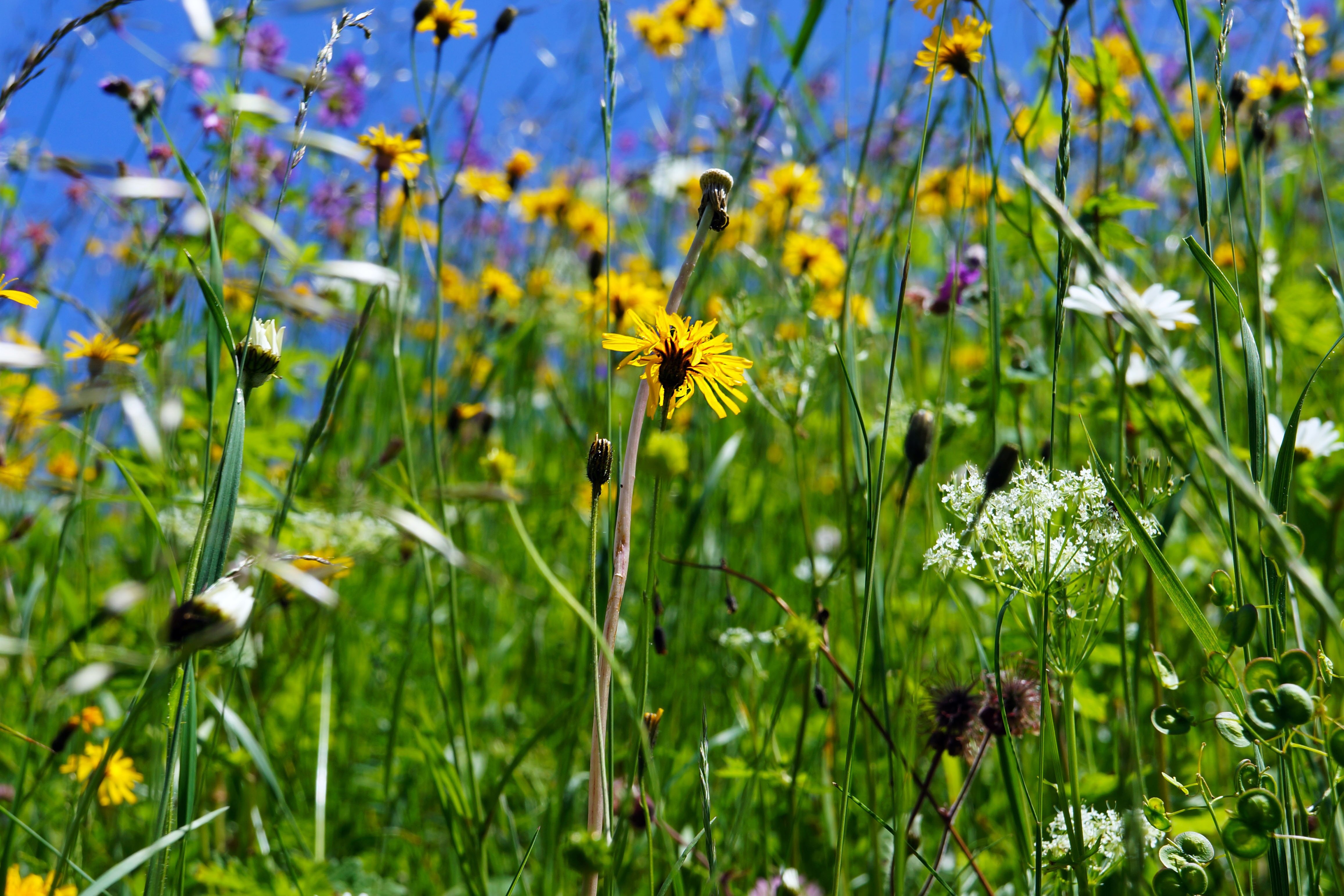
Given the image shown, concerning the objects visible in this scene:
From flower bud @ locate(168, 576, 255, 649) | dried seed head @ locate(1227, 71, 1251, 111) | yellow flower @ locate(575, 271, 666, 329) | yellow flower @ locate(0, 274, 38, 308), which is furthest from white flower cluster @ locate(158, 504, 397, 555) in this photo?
dried seed head @ locate(1227, 71, 1251, 111)

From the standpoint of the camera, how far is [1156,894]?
71 centimetres

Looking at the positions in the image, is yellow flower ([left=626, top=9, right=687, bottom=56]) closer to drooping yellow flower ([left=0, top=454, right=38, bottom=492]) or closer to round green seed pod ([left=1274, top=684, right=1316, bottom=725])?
drooping yellow flower ([left=0, top=454, right=38, bottom=492])

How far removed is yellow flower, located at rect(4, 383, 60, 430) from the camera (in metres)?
1.04

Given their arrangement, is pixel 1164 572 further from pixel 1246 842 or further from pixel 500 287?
pixel 500 287

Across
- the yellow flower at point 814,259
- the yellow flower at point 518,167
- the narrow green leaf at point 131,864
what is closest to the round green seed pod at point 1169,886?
the narrow green leaf at point 131,864

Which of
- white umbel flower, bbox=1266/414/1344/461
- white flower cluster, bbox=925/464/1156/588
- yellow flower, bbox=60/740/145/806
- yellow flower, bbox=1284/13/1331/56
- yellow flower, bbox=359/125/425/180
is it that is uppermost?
yellow flower, bbox=1284/13/1331/56

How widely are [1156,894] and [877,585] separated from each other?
14.1 inches

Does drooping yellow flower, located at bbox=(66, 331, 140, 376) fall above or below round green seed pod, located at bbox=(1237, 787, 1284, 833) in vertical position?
above

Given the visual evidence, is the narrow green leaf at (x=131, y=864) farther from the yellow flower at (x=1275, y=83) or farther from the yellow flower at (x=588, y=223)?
the yellow flower at (x=588, y=223)

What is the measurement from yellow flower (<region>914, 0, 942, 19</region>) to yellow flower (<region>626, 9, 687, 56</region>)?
1.47 m

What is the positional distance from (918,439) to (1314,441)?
2.73 feet

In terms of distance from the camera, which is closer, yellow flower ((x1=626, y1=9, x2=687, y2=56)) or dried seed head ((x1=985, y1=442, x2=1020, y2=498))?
dried seed head ((x1=985, y1=442, x2=1020, y2=498))

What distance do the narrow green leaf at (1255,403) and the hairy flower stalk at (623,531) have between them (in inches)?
16.8

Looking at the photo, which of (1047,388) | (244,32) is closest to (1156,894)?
(244,32)
